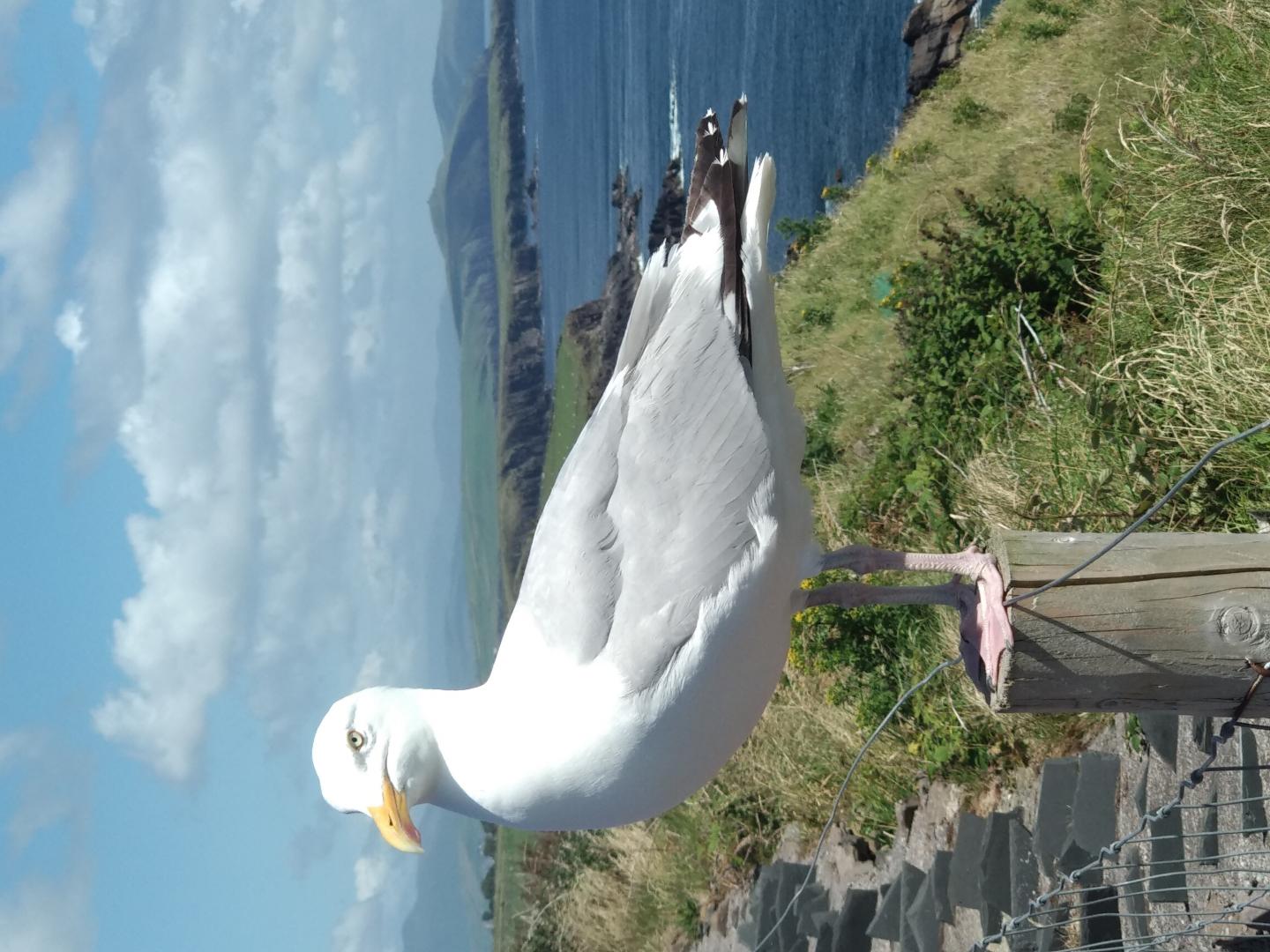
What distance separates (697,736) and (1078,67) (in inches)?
227

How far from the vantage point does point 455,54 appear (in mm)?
25328

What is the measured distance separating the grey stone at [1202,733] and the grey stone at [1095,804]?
0.41 m

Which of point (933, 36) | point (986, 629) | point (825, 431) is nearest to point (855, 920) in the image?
point (986, 629)

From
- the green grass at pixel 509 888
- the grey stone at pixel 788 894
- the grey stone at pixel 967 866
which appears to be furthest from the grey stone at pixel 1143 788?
the green grass at pixel 509 888

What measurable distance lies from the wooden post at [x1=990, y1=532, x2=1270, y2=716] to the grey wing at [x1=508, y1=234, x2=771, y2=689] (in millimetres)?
888

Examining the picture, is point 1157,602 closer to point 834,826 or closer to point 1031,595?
point 1031,595

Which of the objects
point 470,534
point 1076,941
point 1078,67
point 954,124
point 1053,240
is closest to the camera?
point 1076,941

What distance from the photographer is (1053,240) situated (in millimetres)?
5090

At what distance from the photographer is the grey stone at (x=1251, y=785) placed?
9.09 feet

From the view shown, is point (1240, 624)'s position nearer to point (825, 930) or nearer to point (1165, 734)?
point (1165, 734)

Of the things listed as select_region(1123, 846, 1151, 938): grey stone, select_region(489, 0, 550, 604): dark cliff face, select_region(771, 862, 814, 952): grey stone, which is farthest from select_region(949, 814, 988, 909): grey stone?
select_region(489, 0, 550, 604): dark cliff face

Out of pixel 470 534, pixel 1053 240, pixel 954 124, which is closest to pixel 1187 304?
pixel 1053 240

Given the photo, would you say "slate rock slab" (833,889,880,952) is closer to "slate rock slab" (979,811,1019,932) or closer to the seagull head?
"slate rock slab" (979,811,1019,932)

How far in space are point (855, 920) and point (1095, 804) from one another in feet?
5.22
